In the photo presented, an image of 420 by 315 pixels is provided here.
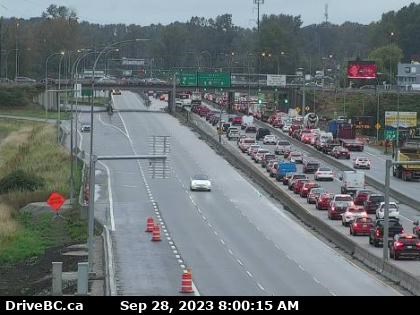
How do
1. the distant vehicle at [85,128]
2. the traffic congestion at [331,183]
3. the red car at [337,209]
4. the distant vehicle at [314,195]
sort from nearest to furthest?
1. the traffic congestion at [331,183]
2. the red car at [337,209]
3. the distant vehicle at [314,195]
4. the distant vehicle at [85,128]

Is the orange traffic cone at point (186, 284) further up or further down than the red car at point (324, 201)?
further up

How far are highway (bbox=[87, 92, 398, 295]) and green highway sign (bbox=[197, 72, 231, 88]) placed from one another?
5411 centimetres

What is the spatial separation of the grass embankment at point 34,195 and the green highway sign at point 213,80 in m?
29.9

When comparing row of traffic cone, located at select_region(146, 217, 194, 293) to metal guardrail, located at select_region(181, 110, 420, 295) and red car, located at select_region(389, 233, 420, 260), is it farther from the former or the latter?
red car, located at select_region(389, 233, 420, 260)

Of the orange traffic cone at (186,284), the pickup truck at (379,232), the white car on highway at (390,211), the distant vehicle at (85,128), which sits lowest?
the distant vehicle at (85,128)

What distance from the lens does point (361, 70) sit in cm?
14912

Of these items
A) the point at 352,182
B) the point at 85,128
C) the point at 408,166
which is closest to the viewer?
the point at 352,182

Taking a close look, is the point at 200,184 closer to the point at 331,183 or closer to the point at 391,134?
the point at 331,183

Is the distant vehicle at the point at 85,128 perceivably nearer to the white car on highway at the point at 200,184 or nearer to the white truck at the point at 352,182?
the white car on highway at the point at 200,184

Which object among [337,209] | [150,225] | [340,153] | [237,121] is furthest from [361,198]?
[237,121]

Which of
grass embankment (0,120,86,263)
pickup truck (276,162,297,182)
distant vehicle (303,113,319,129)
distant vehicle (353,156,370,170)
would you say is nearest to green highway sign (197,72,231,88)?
distant vehicle (303,113,319,129)

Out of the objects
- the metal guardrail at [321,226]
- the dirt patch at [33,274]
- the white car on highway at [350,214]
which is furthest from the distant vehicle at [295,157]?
the dirt patch at [33,274]

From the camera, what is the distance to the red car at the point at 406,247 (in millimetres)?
48812

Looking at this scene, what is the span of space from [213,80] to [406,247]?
107 metres
